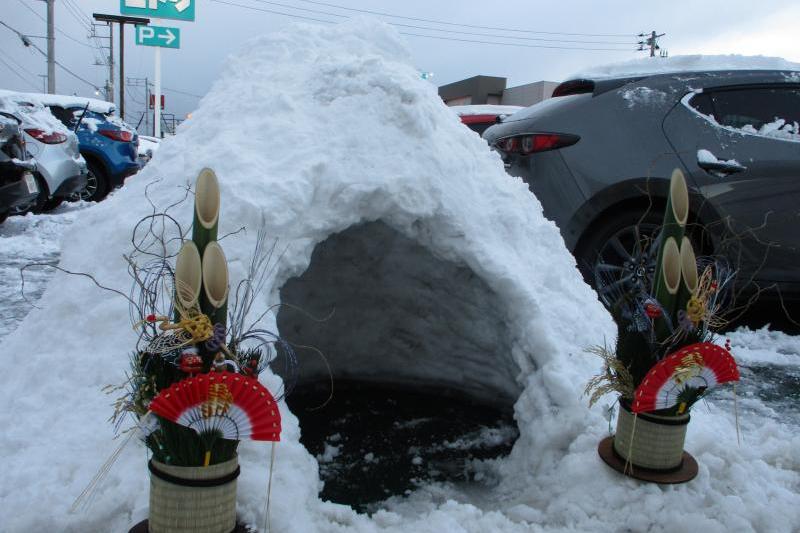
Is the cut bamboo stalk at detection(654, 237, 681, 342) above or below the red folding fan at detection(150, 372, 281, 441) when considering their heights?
above

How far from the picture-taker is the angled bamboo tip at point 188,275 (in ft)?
5.41

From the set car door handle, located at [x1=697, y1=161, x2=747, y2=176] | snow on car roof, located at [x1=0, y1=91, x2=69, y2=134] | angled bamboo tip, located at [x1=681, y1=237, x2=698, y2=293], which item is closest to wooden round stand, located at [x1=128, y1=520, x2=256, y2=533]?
angled bamboo tip, located at [x1=681, y1=237, x2=698, y2=293]

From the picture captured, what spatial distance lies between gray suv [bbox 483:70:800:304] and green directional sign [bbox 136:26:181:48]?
17388mm

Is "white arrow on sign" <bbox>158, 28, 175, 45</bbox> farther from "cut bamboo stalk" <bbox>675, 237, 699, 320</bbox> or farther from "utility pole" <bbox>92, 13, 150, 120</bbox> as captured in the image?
"cut bamboo stalk" <bbox>675, 237, 699, 320</bbox>

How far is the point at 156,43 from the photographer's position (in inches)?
760

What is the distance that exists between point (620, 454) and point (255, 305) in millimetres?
1412

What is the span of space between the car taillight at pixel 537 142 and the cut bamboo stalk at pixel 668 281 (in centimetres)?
229

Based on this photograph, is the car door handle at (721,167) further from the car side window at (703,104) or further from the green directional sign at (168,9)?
the green directional sign at (168,9)

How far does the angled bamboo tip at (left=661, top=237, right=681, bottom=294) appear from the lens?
226 cm

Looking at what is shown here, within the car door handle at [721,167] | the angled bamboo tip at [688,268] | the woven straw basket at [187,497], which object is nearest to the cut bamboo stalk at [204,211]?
the woven straw basket at [187,497]

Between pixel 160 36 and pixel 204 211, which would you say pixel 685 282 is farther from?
pixel 160 36

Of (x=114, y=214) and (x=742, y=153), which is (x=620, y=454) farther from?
(x=742, y=153)

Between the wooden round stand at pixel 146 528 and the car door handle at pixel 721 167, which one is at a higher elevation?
the car door handle at pixel 721 167

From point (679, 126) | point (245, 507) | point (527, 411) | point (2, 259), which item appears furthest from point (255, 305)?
point (2, 259)
